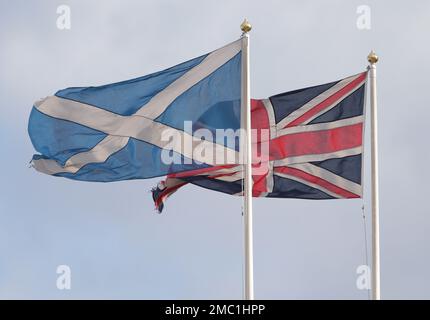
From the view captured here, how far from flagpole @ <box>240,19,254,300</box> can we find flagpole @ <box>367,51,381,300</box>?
2.95 meters

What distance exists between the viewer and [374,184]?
37.8m

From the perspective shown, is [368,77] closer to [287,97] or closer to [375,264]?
[287,97]

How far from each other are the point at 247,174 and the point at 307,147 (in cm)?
244

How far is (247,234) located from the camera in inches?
1436

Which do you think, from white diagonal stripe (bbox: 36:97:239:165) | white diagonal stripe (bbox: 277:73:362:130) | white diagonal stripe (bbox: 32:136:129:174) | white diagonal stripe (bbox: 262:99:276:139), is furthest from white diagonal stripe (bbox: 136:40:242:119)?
white diagonal stripe (bbox: 277:73:362:130)

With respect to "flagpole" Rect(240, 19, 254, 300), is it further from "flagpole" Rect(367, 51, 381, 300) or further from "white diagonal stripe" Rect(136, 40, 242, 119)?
"flagpole" Rect(367, 51, 381, 300)

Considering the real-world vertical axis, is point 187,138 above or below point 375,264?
above

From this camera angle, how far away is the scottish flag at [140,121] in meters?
38.2

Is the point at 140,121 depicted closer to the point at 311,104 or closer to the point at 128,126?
the point at 128,126

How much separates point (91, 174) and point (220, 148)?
3169mm

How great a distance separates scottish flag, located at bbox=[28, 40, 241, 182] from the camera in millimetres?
38156
